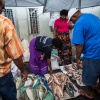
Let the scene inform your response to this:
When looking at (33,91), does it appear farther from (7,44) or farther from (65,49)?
(65,49)

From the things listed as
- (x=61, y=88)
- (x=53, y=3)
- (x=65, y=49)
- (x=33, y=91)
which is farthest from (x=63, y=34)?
(x=33, y=91)

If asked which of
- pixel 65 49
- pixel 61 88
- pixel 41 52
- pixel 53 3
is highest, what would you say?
pixel 53 3

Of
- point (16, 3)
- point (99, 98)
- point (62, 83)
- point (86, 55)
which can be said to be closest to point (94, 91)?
point (99, 98)

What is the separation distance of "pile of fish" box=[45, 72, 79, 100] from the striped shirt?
1457 mm

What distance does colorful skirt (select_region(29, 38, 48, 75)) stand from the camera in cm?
369

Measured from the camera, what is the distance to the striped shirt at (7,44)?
1673mm

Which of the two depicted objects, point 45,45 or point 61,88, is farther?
point 45,45

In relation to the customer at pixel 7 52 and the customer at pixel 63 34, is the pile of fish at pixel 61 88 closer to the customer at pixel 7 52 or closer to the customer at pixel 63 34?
the customer at pixel 7 52

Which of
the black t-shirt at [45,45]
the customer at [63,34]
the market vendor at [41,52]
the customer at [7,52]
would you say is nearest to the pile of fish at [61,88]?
the market vendor at [41,52]

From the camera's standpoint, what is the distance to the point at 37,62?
3.83 metres

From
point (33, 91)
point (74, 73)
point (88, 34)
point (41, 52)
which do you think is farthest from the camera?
point (74, 73)

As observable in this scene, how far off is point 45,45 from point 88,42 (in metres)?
0.96

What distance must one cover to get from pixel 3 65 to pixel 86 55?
149cm

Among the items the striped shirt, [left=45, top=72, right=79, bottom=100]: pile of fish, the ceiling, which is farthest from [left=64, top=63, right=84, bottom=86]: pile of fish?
the striped shirt
